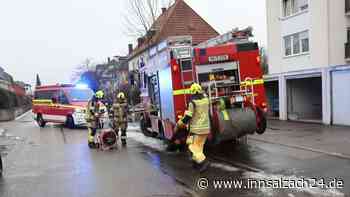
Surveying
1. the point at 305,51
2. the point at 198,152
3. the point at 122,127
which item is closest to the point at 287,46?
the point at 305,51

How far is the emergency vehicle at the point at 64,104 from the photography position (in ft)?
68.5

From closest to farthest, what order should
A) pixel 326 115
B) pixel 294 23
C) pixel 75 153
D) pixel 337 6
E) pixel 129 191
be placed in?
pixel 129 191 → pixel 75 153 → pixel 326 115 → pixel 337 6 → pixel 294 23

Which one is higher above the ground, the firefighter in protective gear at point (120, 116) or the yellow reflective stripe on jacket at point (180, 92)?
the yellow reflective stripe on jacket at point (180, 92)

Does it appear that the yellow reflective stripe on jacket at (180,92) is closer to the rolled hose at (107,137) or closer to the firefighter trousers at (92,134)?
the rolled hose at (107,137)

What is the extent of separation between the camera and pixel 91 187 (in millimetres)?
7555

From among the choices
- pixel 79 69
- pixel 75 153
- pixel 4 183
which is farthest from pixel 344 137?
pixel 79 69

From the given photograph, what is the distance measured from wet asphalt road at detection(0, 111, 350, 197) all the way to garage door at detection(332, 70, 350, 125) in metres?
6.56

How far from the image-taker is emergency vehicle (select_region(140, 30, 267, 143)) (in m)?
9.75

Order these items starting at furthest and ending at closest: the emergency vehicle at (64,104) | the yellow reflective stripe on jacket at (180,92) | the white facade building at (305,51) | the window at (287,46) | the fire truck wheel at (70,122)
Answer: the window at (287,46)
the white facade building at (305,51)
the fire truck wheel at (70,122)
the emergency vehicle at (64,104)
the yellow reflective stripe on jacket at (180,92)

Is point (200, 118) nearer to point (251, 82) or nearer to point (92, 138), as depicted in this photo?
point (251, 82)

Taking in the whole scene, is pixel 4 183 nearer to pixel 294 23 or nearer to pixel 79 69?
pixel 294 23

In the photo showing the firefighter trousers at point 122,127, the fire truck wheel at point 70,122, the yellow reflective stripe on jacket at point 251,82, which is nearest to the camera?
the yellow reflective stripe on jacket at point 251,82

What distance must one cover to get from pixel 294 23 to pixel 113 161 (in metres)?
17.4

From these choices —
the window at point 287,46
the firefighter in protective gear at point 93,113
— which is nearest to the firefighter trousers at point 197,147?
the firefighter in protective gear at point 93,113
